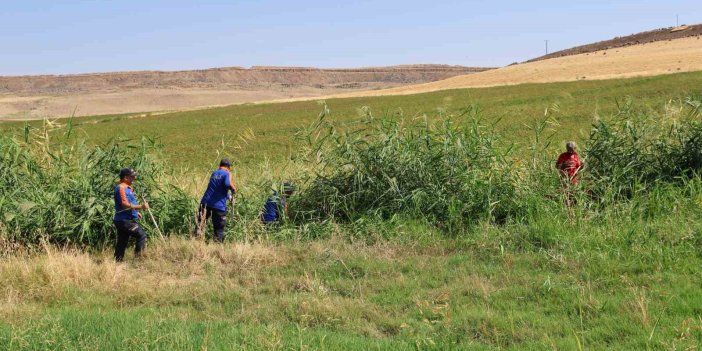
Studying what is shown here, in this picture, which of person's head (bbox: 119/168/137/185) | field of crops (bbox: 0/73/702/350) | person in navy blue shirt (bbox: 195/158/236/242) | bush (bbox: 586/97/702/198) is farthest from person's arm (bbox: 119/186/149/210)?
bush (bbox: 586/97/702/198)

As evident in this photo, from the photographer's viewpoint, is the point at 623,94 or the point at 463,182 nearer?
the point at 463,182

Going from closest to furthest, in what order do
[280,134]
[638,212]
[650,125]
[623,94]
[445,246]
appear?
1. [445,246]
2. [638,212]
3. [650,125]
4. [280,134]
5. [623,94]

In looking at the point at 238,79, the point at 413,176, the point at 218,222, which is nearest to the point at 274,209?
the point at 218,222

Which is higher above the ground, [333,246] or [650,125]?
[650,125]

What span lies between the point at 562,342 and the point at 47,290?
4.70 m

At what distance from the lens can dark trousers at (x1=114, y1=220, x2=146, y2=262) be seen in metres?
8.54

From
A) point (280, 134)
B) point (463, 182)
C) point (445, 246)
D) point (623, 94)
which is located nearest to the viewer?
point (445, 246)

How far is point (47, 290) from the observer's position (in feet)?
22.1

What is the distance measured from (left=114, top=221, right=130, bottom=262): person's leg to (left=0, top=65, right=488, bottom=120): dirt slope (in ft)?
290

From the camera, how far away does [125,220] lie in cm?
858

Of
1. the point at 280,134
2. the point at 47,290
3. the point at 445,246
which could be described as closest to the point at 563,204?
the point at 445,246

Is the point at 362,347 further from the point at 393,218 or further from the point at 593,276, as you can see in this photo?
the point at 393,218

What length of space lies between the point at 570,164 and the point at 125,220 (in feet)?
19.4

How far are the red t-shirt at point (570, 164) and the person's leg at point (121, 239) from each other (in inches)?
225
